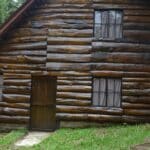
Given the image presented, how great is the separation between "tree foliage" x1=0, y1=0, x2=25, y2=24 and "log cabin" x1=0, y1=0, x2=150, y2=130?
11.3 m

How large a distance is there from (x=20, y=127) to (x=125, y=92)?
4.95 meters

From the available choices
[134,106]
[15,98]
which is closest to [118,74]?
[134,106]

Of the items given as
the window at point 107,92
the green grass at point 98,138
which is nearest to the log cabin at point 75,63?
the window at point 107,92

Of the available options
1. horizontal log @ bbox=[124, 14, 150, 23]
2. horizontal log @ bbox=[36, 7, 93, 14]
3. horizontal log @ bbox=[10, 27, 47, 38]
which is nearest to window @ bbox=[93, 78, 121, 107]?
horizontal log @ bbox=[124, 14, 150, 23]

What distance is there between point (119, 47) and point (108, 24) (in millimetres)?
1183

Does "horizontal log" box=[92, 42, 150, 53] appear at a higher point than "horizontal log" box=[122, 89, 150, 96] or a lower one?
higher

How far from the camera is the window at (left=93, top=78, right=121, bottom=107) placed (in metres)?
19.2

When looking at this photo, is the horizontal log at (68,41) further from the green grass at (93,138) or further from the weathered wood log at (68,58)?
the green grass at (93,138)

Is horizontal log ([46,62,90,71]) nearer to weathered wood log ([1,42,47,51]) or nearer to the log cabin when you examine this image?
the log cabin

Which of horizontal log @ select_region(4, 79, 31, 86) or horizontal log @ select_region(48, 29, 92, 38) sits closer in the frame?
horizontal log @ select_region(48, 29, 92, 38)

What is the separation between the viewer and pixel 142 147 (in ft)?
45.9

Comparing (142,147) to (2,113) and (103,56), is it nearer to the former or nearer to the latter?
(103,56)

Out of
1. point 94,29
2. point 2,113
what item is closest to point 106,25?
point 94,29

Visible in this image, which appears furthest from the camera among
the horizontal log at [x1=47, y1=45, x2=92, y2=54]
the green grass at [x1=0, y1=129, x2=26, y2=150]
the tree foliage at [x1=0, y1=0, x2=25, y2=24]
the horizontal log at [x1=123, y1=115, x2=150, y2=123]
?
the tree foliage at [x1=0, y1=0, x2=25, y2=24]
